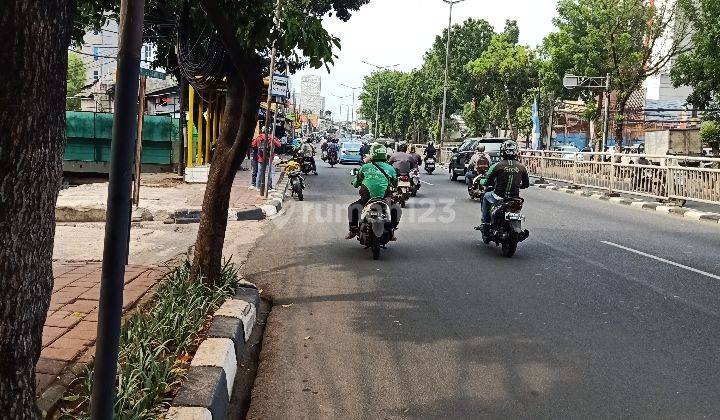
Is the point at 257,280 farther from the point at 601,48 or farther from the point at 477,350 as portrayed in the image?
the point at 601,48

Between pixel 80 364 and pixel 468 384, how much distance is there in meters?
2.45

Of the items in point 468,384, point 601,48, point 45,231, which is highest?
point 601,48

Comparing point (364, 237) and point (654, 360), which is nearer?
point (654, 360)

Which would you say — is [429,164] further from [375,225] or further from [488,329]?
[488,329]

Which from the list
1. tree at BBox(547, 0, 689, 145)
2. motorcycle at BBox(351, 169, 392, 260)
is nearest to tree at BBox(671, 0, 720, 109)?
tree at BBox(547, 0, 689, 145)

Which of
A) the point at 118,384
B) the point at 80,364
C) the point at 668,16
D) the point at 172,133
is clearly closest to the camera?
the point at 118,384

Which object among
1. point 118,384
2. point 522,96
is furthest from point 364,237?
point 522,96

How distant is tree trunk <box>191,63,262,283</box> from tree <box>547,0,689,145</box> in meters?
27.2

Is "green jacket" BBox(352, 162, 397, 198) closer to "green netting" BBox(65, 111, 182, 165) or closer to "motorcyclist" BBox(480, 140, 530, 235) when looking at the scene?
"motorcyclist" BBox(480, 140, 530, 235)

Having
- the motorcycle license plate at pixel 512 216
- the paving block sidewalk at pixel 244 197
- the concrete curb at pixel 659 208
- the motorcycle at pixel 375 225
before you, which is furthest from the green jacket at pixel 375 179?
the concrete curb at pixel 659 208

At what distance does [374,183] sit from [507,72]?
40.2m

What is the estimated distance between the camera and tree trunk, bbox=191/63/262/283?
6.43 meters

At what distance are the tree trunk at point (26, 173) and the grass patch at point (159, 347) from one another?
3.17ft

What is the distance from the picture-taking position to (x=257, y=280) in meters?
7.96
